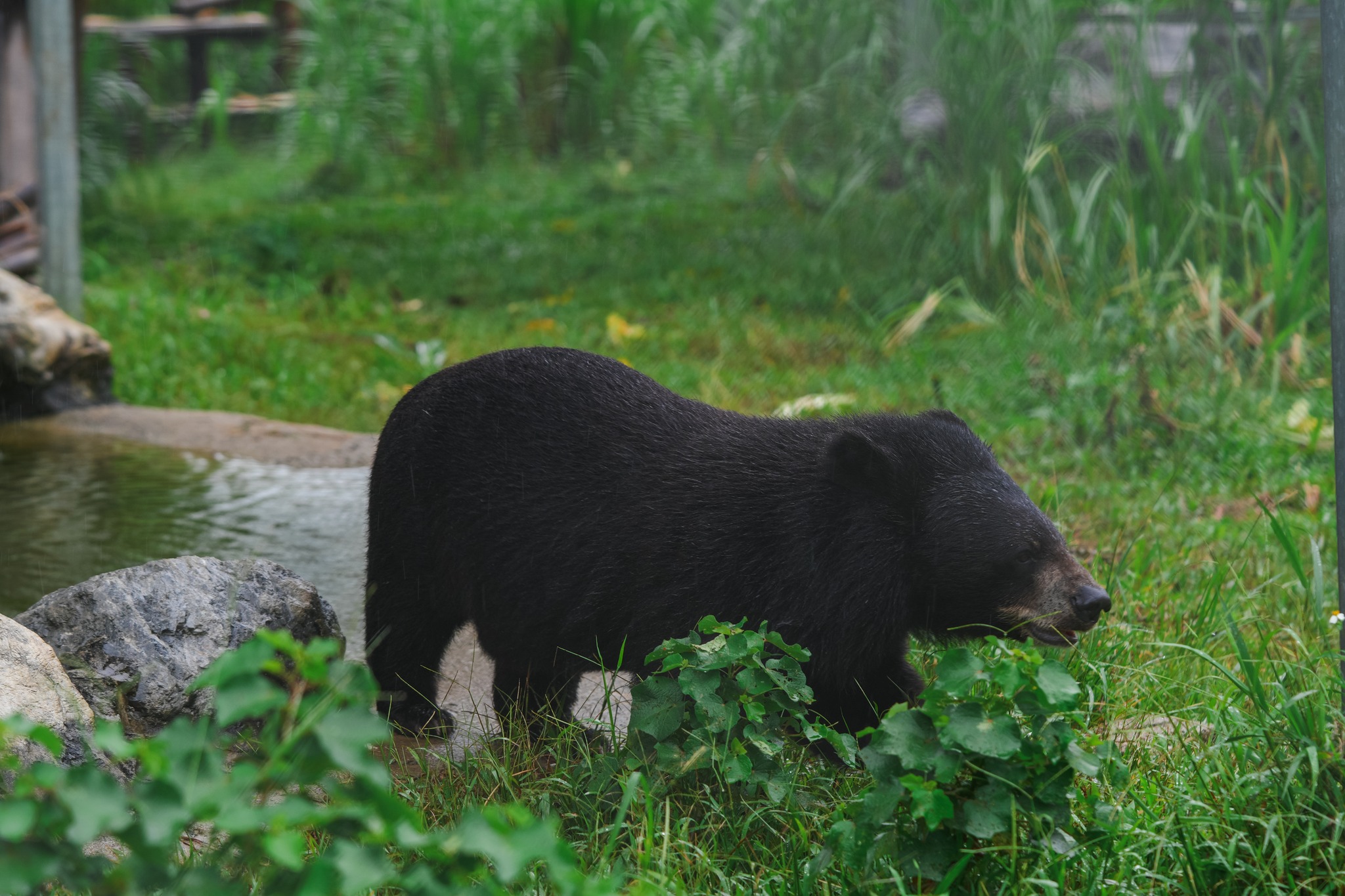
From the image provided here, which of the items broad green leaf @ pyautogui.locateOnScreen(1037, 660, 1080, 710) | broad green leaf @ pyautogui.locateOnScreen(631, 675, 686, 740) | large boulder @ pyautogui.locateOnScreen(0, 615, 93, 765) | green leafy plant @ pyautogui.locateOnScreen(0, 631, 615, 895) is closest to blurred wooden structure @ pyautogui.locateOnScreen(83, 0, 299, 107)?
large boulder @ pyautogui.locateOnScreen(0, 615, 93, 765)

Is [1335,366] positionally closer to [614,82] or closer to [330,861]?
[330,861]

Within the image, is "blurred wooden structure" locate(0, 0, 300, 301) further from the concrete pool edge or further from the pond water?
the pond water

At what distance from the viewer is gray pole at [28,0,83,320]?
7.03 m

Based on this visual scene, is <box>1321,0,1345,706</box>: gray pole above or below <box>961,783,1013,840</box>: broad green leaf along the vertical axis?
above

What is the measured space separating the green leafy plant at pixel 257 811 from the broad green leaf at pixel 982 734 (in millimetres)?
820

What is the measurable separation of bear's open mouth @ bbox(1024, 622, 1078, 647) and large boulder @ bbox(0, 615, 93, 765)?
2.01 metres

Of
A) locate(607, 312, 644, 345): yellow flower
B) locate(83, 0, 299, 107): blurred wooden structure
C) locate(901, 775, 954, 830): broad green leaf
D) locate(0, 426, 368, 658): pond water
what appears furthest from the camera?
locate(83, 0, 299, 107): blurred wooden structure

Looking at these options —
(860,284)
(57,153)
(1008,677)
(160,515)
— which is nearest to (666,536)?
(1008,677)

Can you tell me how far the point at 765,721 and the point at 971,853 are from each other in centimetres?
52

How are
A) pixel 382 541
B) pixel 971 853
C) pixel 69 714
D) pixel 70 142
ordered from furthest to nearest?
1. pixel 70 142
2. pixel 382 541
3. pixel 69 714
4. pixel 971 853

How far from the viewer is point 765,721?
2.62 m

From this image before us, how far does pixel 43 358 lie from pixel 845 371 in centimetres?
392

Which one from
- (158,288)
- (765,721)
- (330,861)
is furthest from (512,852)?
(158,288)

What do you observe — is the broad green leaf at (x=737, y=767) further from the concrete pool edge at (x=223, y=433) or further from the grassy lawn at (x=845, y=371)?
the concrete pool edge at (x=223, y=433)
